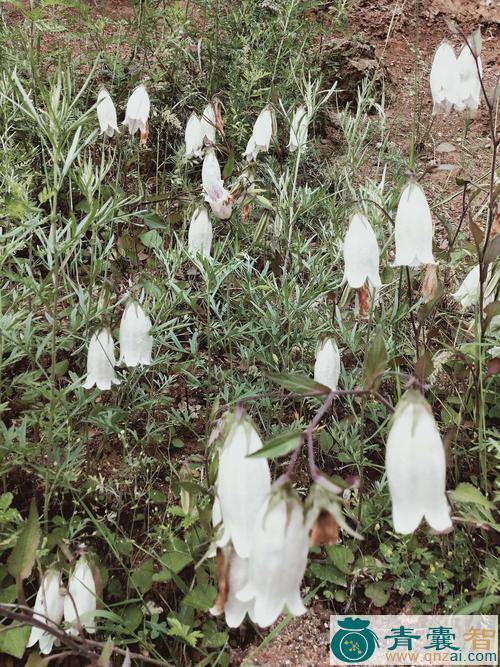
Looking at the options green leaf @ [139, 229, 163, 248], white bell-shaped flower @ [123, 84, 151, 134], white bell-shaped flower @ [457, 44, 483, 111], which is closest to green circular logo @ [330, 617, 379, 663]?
green leaf @ [139, 229, 163, 248]

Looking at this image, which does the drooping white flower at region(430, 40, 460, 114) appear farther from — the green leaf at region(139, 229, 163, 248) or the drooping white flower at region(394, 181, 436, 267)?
the green leaf at region(139, 229, 163, 248)

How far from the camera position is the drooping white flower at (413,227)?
68.7 inches

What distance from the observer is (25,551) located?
139 centimetres

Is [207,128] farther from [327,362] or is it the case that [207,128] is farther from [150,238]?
[327,362]

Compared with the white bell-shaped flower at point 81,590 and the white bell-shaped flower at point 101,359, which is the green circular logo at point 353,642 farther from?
the white bell-shaped flower at point 101,359

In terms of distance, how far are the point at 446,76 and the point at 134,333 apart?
1.46 meters

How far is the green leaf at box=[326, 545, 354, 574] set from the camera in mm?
1813

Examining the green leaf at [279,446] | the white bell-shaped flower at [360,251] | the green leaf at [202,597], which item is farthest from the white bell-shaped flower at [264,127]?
the green leaf at [279,446]

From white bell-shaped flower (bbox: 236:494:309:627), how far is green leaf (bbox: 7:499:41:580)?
55 cm

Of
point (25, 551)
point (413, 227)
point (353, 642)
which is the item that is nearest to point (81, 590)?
point (25, 551)

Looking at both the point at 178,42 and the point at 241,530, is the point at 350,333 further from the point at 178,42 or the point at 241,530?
the point at 178,42

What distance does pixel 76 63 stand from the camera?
349cm

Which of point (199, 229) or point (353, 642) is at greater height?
point (199, 229)
